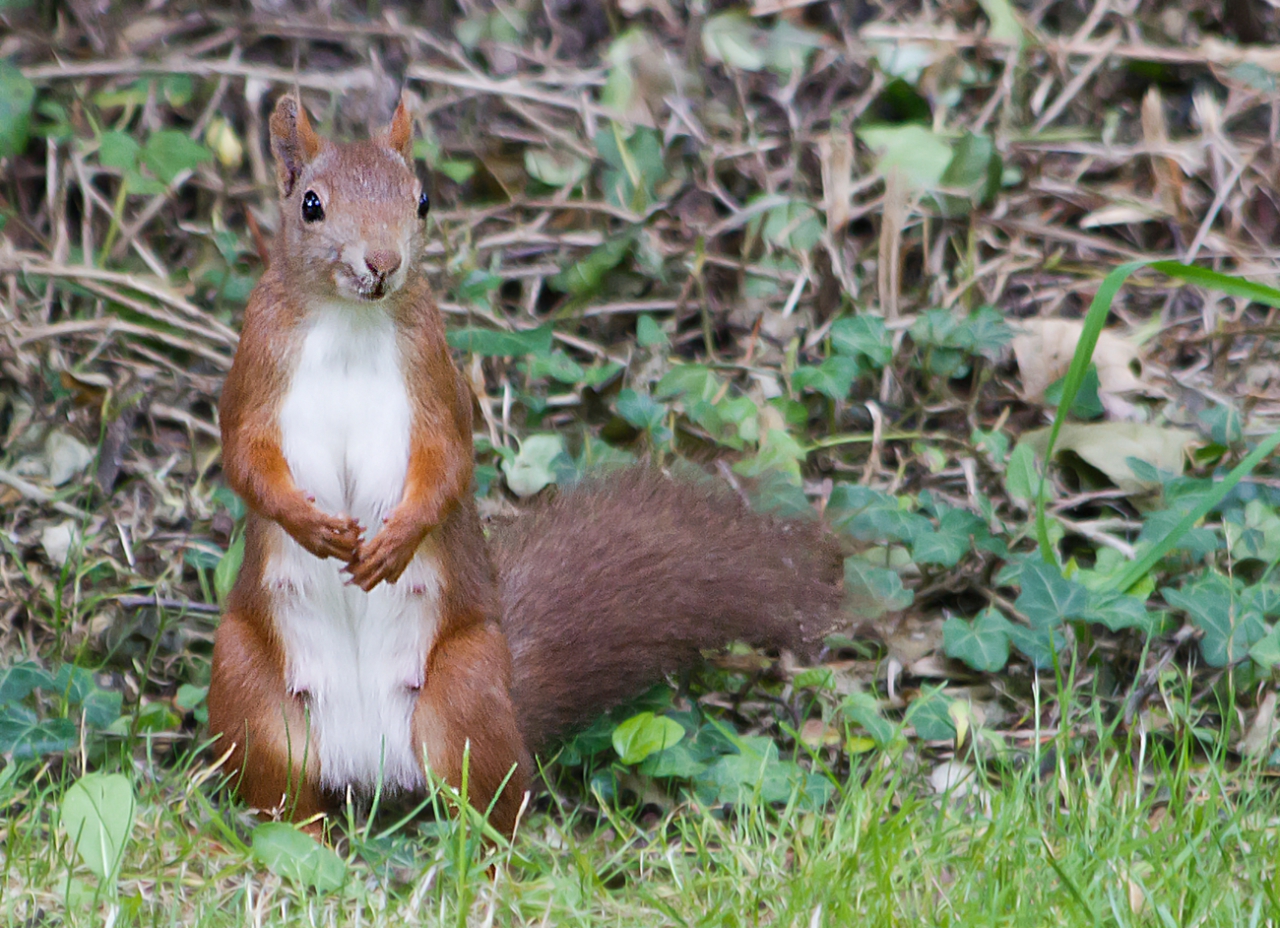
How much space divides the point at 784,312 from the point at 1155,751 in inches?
57.3

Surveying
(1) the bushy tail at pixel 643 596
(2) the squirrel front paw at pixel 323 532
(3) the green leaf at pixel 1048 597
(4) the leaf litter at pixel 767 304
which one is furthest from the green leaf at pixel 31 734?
(3) the green leaf at pixel 1048 597

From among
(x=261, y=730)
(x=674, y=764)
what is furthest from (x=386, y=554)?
(x=674, y=764)

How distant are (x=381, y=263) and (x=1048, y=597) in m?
1.23

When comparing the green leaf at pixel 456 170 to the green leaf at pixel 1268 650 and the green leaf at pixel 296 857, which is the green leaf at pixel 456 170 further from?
the green leaf at pixel 1268 650

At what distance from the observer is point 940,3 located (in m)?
3.95

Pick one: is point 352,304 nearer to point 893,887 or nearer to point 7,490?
point 893,887

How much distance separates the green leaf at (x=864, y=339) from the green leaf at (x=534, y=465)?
632mm

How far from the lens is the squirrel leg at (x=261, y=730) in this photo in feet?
7.19

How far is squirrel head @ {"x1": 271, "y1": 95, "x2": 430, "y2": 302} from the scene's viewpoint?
6.61 ft

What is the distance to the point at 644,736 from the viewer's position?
2.36m

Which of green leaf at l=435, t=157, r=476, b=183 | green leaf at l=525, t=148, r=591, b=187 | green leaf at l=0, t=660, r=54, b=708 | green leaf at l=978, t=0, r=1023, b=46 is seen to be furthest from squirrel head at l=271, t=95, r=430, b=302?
green leaf at l=978, t=0, r=1023, b=46

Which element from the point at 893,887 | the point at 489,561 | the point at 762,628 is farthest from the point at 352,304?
the point at 893,887

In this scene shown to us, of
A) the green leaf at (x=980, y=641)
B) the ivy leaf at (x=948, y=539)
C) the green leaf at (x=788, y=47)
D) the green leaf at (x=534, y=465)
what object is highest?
the green leaf at (x=788, y=47)

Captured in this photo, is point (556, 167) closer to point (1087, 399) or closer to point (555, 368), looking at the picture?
point (555, 368)
